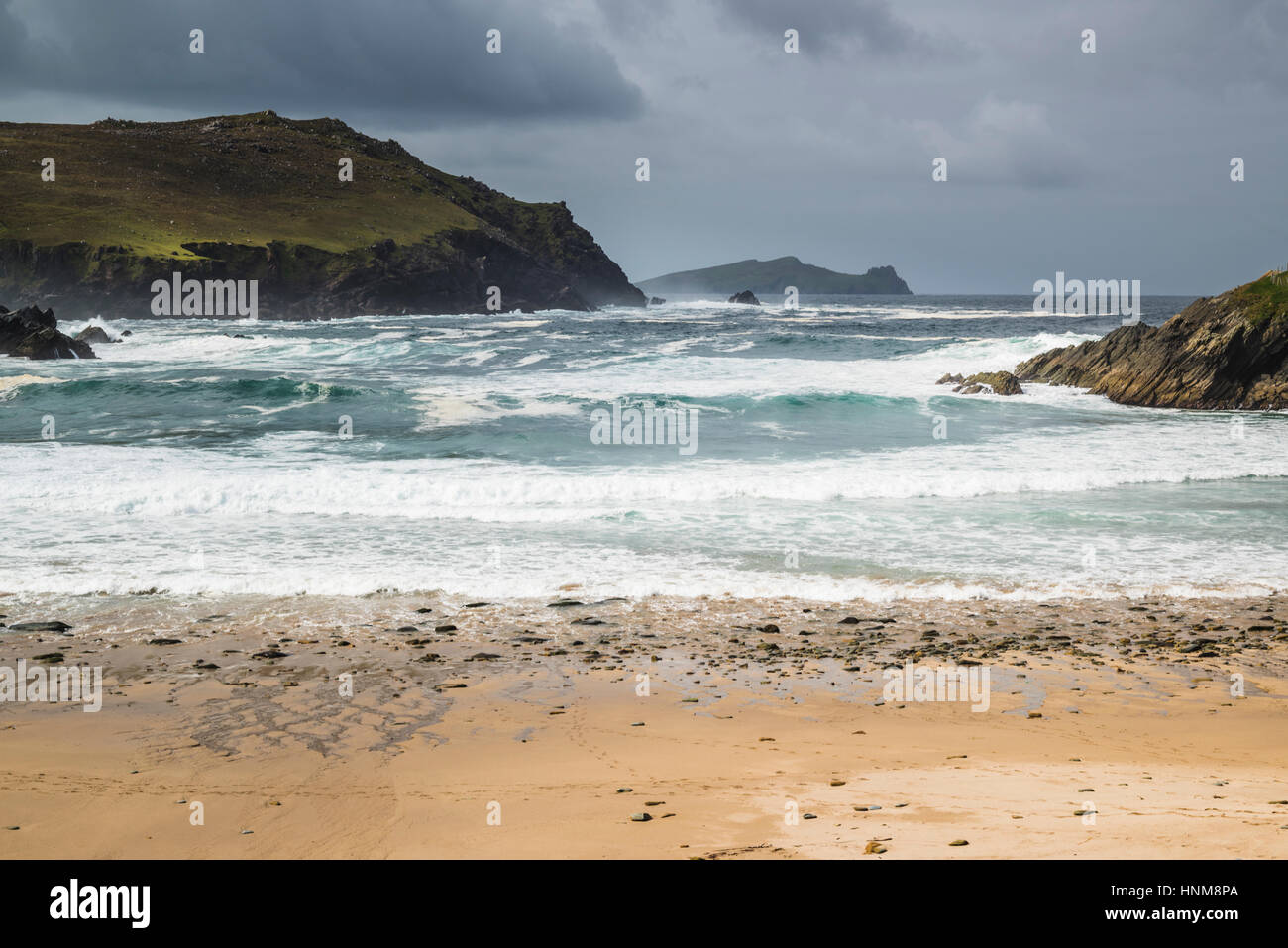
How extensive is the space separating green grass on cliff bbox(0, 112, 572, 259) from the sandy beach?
304 feet

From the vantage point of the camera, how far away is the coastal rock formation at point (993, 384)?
32938 millimetres

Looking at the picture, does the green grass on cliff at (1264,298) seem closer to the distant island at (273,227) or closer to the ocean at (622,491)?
the ocean at (622,491)

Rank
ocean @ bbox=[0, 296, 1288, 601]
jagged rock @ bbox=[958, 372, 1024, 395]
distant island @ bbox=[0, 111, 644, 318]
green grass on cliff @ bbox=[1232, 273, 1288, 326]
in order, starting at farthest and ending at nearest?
distant island @ bbox=[0, 111, 644, 318], jagged rock @ bbox=[958, 372, 1024, 395], green grass on cliff @ bbox=[1232, 273, 1288, 326], ocean @ bbox=[0, 296, 1288, 601]

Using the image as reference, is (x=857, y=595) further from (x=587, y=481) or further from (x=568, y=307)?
(x=568, y=307)

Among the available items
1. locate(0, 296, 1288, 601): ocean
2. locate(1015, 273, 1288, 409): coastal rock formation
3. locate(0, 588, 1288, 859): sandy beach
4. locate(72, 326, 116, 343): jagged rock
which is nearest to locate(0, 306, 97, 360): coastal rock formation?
locate(72, 326, 116, 343): jagged rock

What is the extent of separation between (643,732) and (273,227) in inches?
4554

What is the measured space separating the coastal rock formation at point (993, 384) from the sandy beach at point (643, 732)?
2338 centimetres

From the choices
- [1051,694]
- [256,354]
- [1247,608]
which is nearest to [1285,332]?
[1247,608]

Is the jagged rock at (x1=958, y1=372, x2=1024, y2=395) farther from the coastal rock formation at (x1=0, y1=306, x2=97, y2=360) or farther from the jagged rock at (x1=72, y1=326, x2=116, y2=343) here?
the jagged rock at (x1=72, y1=326, x2=116, y2=343)

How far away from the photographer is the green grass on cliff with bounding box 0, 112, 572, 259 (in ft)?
317

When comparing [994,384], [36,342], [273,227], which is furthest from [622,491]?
[273,227]

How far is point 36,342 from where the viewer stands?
142ft

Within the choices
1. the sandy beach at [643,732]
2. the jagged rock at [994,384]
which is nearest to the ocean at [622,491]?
the jagged rock at [994,384]

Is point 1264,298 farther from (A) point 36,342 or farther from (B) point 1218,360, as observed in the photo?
(A) point 36,342
